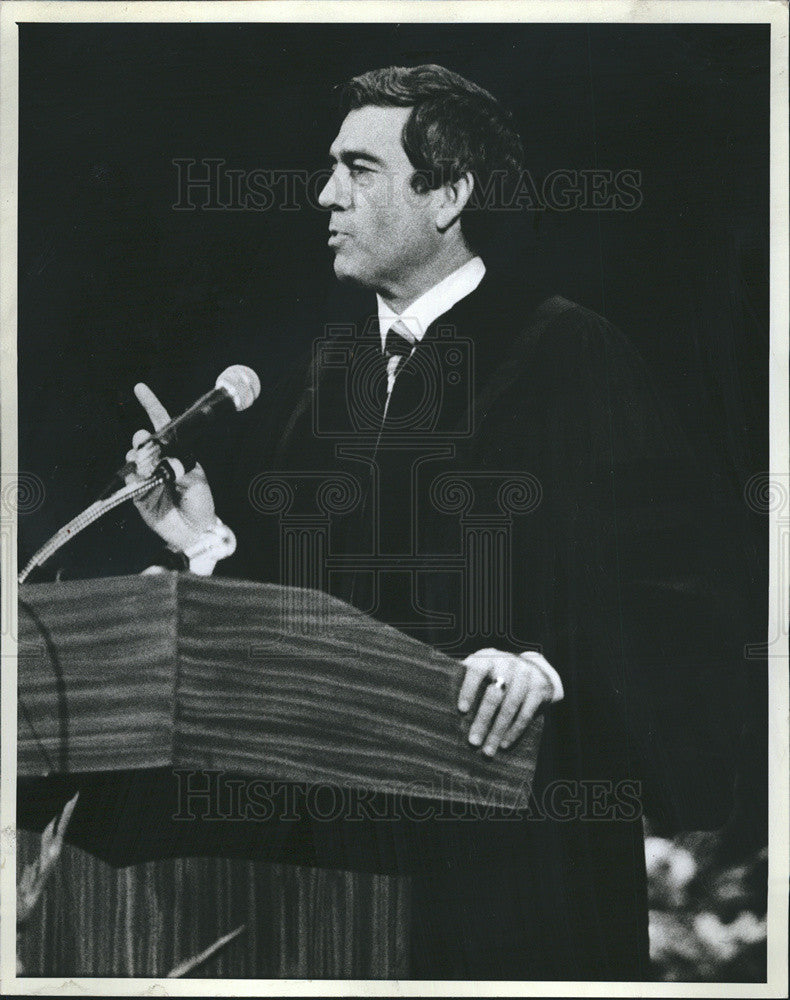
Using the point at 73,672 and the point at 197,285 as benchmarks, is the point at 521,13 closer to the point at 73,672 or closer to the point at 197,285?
the point at 197,285

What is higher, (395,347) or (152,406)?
(395,347)

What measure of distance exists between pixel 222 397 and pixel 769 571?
1.12m

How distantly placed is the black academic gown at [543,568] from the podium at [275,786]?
6 cm

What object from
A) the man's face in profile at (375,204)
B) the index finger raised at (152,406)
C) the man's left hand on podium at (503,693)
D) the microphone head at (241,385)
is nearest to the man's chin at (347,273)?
the man's face in profile at (375,204)

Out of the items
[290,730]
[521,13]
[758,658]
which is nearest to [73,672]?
[290,730]

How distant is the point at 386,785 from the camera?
1.80m

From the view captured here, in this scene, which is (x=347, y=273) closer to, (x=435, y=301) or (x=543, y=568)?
(x=435, y=301)

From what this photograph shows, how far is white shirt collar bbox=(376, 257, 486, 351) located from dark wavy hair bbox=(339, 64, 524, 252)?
6.0 inches

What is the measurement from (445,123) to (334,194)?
26cm

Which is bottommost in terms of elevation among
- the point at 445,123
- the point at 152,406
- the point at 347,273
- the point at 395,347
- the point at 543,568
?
the point at 543,568

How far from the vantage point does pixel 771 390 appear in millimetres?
1836

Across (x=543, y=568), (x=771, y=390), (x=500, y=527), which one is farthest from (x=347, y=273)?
(x=771, y=390)

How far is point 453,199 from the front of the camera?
1.85 m

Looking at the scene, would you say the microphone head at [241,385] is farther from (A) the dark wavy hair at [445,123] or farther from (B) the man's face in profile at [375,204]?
(A) the dark wavy hair at [445,123]
